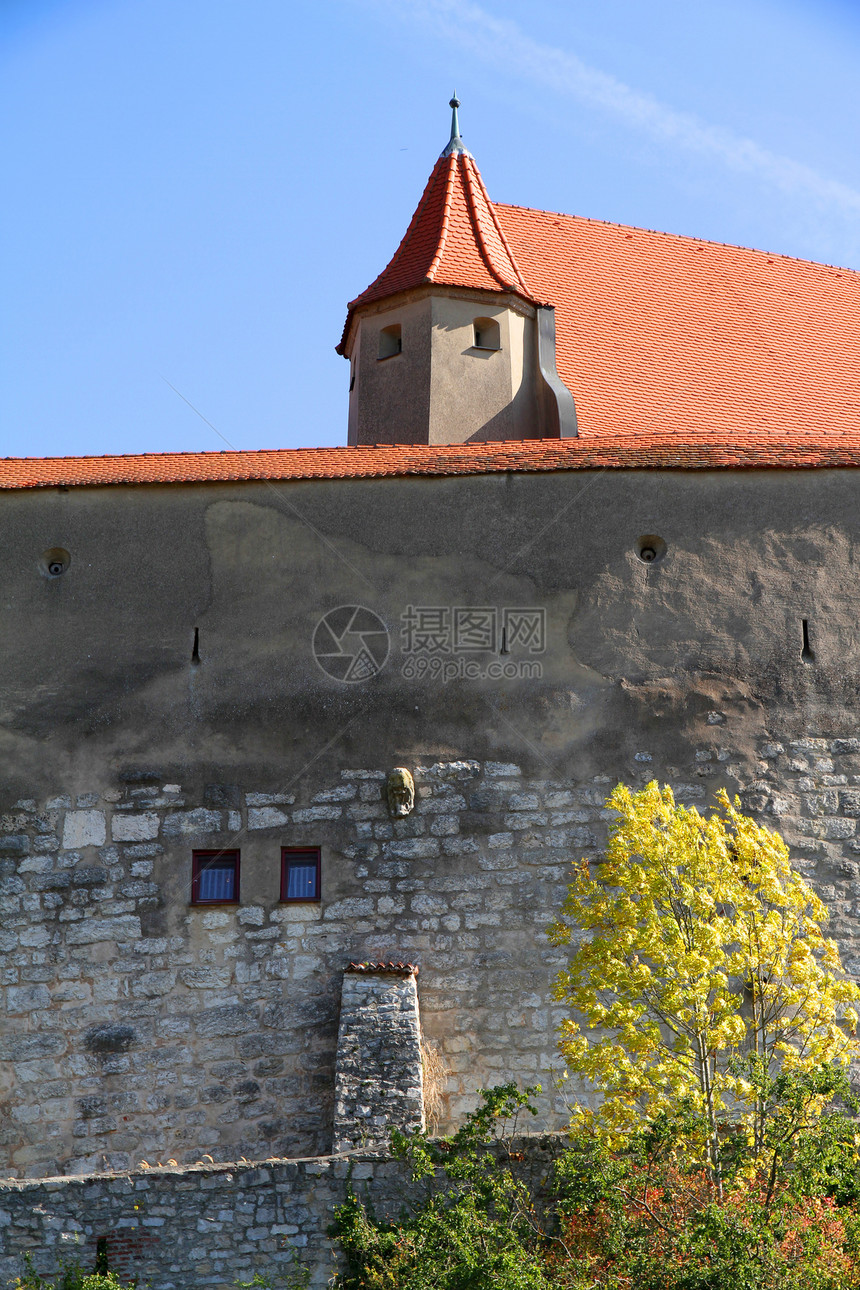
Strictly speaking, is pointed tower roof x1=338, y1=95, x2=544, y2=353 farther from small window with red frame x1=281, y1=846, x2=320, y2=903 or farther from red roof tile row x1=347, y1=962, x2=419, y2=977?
red roof tile row x1=347, y1=962, x2=419, y2=977

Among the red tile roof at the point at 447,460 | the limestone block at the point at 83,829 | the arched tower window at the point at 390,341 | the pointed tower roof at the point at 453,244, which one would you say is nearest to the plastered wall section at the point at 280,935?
the limestone block at the point at 83,829

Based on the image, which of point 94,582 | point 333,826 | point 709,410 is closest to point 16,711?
point 94,582

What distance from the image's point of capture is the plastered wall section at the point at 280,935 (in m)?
11.2

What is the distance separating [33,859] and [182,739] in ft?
5.05

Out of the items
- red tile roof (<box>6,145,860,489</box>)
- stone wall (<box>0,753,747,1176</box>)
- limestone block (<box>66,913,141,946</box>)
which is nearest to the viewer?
stone wall (<box>0,753,747,1176</box>)

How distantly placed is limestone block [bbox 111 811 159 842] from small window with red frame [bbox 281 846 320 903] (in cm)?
110

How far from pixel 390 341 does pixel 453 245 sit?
139cm

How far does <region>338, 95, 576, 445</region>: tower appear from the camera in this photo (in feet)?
53.6

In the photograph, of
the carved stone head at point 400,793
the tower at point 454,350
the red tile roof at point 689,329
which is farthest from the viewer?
the red tile roof at point 689,329

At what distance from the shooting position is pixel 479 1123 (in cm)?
A: 974

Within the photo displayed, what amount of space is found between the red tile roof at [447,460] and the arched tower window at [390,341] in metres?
3.82

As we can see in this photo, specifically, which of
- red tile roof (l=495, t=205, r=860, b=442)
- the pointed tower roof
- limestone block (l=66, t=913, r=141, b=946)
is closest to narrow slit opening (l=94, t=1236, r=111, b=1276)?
limestone block (l=66, t=913, r=141, b=946)

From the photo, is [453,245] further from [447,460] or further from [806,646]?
[806,646]

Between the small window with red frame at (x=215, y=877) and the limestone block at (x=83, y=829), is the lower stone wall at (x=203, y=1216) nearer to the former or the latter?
the small window with red frame at (x=215, y=877)
